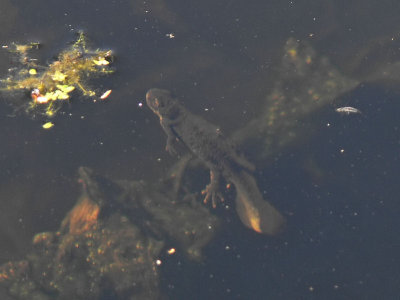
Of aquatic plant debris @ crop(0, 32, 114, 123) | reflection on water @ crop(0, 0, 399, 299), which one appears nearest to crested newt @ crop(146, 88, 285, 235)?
reflection on water @ crop(0, 0, 399, 299)

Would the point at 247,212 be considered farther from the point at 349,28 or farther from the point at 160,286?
the point at 349,28

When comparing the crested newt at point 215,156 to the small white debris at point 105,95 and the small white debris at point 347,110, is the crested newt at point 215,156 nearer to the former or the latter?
the small white debris at point 105,95

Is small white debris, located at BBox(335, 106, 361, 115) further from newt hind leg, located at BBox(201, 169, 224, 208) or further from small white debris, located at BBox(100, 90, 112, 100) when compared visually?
small white debris, located at BBox(100, 90, 112, 100)

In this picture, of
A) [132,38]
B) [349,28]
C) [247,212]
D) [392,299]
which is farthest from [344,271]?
[132,38]

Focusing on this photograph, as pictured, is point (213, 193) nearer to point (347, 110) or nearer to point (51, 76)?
point (347, 110)

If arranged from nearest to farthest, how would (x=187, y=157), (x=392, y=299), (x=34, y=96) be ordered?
(x=34, y=96) → (x=392, y=299) → (x=187, y=157)

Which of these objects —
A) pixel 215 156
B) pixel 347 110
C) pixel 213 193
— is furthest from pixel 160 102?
pixel 347 110

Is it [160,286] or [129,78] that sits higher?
[129,78]

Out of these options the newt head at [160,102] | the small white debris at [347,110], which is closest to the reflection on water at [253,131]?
the small white debris at [347,110]
